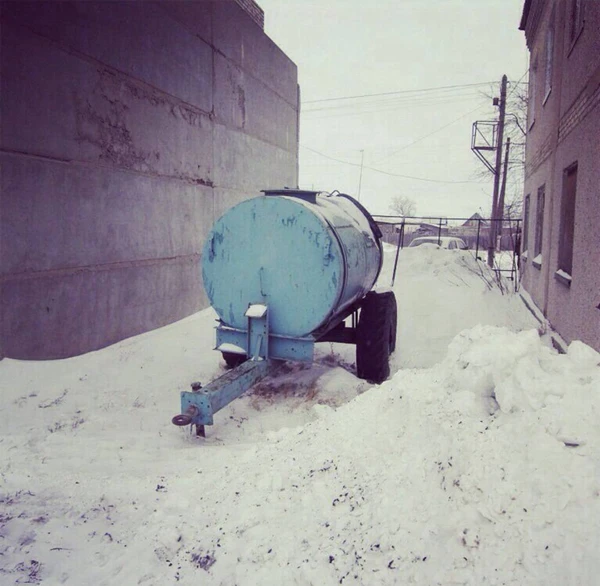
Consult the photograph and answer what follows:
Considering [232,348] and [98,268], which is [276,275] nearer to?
[232,348]

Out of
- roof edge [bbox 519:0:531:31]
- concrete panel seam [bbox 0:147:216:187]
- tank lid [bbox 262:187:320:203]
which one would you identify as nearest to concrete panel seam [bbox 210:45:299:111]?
concrete panel seam [bbox 0:147:216:187]

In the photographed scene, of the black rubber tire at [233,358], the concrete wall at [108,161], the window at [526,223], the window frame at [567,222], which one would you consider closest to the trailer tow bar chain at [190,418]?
the black rubber tire at [233,358]

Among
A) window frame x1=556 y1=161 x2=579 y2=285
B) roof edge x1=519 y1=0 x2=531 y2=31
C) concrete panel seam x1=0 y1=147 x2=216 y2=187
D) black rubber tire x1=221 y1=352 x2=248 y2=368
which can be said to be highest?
roof edge x1=519 y1=0 x2=531 y2=31

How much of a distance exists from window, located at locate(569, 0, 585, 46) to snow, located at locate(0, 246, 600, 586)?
4.56 m

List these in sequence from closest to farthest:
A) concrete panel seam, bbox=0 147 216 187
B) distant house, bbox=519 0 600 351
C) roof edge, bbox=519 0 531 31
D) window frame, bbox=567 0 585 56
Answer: distant house, bbox=519 0 600 351, concrete panel seam, bbox=0 147 216 187, window frame, bbox=567 0 585 56, roof edge, bbox=519 0 531 31

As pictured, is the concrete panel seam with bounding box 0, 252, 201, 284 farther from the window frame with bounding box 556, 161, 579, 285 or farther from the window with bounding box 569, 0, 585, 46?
the window with bounding box 569, 0, 585, 46

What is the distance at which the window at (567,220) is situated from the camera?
6.69 meters

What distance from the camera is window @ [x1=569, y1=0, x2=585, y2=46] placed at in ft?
20.2

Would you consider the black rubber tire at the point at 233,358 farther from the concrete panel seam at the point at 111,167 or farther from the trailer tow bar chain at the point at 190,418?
the concrete panel seam at the point at 111,167

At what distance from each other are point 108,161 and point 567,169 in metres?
6.22

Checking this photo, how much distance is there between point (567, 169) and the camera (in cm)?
682

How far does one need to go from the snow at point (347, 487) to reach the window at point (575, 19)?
15.0 ft

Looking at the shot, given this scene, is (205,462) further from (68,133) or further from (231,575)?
(68,133)

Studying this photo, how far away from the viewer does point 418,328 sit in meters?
8.32
